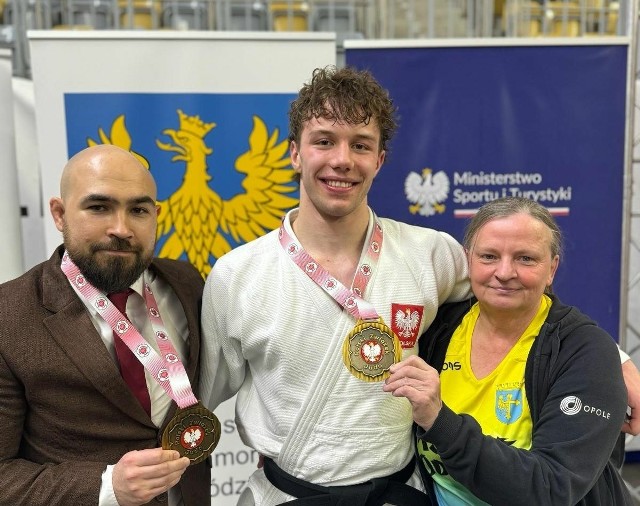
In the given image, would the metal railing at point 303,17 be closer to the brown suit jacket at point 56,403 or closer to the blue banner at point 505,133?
the blue banner at point 505,133

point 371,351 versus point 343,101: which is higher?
point 343,101

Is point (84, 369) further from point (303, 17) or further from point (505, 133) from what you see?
point (303, 17)

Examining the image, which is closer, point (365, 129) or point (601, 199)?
point (365, 129)

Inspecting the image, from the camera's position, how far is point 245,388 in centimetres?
186

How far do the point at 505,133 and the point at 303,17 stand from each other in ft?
5.83

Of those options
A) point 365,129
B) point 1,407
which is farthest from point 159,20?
point 1,407

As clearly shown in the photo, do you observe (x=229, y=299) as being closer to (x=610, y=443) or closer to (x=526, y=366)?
(x=526, y=366)

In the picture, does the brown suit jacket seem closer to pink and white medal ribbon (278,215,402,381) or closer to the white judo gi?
the white judo gi

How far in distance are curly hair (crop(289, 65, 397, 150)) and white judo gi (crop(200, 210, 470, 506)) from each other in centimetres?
32

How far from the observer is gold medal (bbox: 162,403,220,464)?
1449mm

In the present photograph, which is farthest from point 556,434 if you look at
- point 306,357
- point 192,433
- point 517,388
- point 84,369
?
point 84,369

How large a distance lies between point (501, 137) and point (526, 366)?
177 centimetres

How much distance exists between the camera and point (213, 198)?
2844mm

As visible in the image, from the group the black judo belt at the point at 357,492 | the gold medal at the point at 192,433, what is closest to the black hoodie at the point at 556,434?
the black judo belt at the point at 357,492
